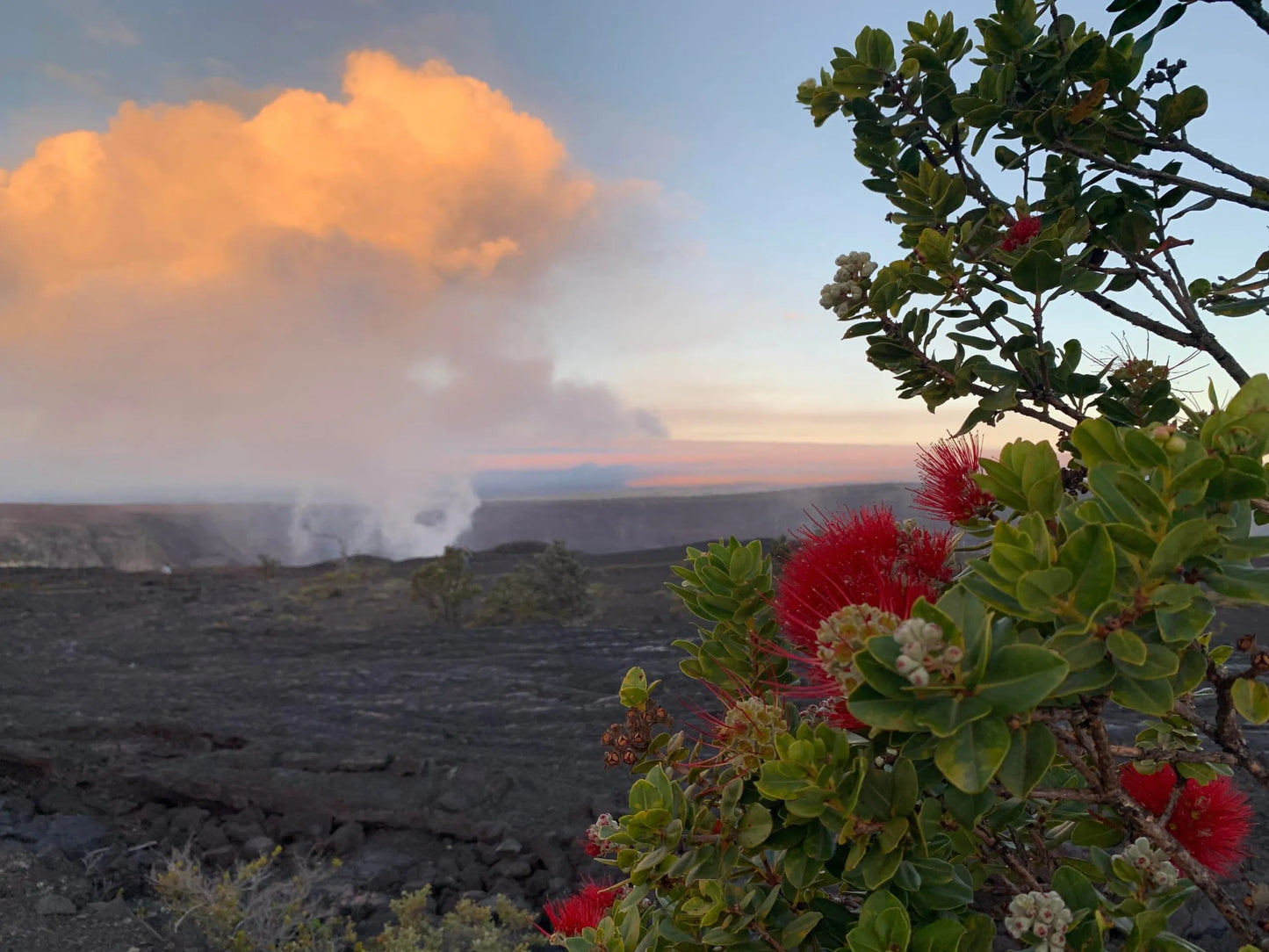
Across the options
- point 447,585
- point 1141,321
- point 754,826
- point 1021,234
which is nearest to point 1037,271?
point 1021,234

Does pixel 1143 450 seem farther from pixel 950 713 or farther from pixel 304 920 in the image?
pixel 304 920

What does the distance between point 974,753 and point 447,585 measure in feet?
51.4

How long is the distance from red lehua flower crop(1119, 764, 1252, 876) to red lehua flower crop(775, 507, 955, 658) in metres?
0.71

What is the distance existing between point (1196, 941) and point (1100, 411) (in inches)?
143

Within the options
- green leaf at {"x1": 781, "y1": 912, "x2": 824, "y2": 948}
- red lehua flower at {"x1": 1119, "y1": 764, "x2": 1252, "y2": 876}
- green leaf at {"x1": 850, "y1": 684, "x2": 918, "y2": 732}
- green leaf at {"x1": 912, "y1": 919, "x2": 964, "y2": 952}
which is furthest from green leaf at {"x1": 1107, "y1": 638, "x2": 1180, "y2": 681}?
red lehua flower at {"x1": 1119, "y1": 764, "x2": 1252, "y2": 876}

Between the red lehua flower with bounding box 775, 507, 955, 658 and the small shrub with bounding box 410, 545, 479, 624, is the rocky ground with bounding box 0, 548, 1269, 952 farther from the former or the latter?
the small shrub with bounding box 410, 545, 479, 624

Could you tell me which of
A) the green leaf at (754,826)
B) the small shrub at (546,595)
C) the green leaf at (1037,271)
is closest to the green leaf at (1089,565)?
the green leaf at (754,826)

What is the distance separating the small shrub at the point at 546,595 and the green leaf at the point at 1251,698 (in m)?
14.8

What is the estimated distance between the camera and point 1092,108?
187 cm

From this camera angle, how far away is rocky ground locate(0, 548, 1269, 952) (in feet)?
16.1

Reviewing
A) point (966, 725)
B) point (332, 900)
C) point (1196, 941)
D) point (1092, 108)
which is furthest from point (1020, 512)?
point (332, 900)

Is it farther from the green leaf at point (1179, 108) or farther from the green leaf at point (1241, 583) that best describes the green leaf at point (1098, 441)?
the green leaf at point (1179, 108)

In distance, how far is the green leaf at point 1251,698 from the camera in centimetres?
100

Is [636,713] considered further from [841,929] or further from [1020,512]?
[1020,512]
